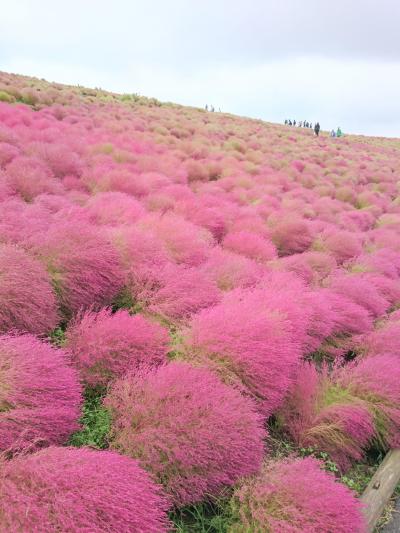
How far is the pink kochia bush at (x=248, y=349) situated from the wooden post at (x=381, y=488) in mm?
735

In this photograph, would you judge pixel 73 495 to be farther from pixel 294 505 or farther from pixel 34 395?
pixel 294 505

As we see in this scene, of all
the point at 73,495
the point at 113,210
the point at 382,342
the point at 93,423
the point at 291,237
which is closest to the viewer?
the point at 73,495

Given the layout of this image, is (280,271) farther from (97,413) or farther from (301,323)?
(97,413)

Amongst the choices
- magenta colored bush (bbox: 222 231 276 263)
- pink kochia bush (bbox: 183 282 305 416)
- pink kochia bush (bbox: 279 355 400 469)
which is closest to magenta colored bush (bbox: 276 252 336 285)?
magenta colored bush (bbox: 222 231 276 263)

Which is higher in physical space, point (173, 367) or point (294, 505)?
point (173, 367)

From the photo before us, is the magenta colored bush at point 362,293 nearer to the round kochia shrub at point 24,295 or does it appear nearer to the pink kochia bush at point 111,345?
the pink kochia bush at point 111,345

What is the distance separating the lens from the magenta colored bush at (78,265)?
2898 millimetres

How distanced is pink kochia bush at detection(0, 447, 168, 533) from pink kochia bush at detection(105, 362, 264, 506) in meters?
0.25

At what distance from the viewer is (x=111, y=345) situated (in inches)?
100.0

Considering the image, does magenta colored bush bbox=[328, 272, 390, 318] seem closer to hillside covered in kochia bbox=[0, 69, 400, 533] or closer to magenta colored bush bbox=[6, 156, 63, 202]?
hillside covered in kochia bbox=[0, 69, 400, 533]

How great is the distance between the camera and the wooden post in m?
2.44

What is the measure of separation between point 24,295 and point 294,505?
1805mm

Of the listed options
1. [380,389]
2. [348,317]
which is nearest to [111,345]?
[380,389]

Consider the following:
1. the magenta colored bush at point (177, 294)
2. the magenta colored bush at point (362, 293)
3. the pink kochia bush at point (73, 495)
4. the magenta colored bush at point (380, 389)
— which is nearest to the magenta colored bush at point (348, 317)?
the magenta colored bush at point (362, 293)
